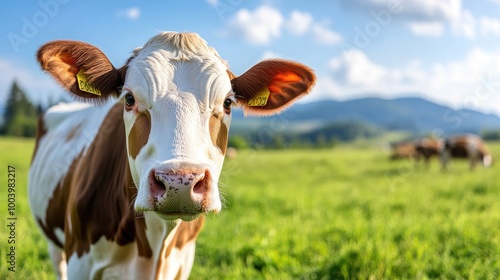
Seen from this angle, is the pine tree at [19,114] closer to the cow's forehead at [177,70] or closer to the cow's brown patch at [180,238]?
the cow's brown patch at [180,238]

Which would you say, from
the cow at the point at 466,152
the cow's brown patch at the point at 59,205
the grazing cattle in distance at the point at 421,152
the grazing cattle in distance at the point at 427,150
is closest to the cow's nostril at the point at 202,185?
the cow's brown patch at the point at 59,205

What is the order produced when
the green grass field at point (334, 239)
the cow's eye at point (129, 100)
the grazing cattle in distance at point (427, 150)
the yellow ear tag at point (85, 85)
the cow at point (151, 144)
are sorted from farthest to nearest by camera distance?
the grazing cattle in distance at point (427, 150)
the green grass field at point (334, 239)
the yellow ear tag at point (85, 85)
the cow's eye at point (129, 100)
the cow at point (151, 144)

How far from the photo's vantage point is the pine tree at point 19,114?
10.2m

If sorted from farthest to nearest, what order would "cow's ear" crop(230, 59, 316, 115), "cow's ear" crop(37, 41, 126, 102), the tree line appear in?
1. the tree line
2. "cow's ear" crop(230, 59, 316, 115)
3. "cow's ear" crop(37, 41, 126, 102)

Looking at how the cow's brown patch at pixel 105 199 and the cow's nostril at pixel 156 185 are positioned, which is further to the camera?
the cow's brown patch at pixel 105 199

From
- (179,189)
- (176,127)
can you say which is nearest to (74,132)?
(176,127)

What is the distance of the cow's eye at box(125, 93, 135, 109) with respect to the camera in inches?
109

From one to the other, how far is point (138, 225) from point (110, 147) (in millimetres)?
657

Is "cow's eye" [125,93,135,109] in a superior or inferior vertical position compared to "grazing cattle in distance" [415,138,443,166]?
superior

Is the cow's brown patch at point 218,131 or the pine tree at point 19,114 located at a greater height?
the cow's brown patch at point 218,131

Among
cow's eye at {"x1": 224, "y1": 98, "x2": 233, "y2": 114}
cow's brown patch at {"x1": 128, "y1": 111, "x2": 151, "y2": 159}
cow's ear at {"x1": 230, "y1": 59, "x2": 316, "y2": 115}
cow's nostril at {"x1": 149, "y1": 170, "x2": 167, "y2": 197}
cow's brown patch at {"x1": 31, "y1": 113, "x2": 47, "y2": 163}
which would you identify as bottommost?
cow's brown patch at {"x1": 31, "y1": 113, "x2": 47, "y2": 163}

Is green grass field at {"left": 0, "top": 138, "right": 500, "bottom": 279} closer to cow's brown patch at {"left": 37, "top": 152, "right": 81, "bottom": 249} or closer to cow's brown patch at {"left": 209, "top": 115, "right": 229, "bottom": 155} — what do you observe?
cow's brown patch at {"left": 209, "top": 115, "right": 229, "bottom": 155}

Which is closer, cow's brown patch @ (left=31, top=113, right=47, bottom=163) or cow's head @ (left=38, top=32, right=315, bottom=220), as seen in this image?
cow's head @ (left=38, top=32, right=315, bottom=220)

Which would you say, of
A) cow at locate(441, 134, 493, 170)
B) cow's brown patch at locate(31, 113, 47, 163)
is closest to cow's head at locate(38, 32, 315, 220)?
cow's brown patch at locate(31, 113, 47, 163)
